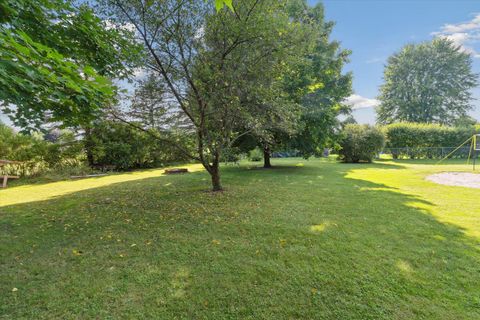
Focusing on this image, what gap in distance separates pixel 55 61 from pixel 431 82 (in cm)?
4232

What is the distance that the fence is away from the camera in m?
19.8

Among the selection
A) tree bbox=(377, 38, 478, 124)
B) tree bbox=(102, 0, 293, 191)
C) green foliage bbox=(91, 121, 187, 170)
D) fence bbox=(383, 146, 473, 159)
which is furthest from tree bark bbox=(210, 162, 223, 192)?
tree bbox=(377, 38, 478, 124)

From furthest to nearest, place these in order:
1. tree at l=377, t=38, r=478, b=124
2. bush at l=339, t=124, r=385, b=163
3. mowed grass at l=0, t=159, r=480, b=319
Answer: tree at l=377, t=38, r=478, b=124 < bush at l=339, t=124, r=385, b=163 < mowed grass at l=0, t=159, r=480, b=319

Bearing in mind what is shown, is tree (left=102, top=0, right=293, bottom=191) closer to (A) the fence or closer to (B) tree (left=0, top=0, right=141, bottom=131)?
(B) tree (left=0, top=0, right=141, bottom=131)

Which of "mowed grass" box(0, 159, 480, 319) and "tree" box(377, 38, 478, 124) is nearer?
"mowed grass" box(0, 159, 480, 319)

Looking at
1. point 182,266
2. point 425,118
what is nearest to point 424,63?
point 425,118

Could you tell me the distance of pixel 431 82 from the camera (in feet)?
104

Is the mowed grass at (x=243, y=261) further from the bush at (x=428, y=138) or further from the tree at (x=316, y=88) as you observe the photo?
the bush at (x=428, y=138)

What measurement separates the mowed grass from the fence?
18286mm

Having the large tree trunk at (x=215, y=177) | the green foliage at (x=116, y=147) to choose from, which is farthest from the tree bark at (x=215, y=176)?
the green foliage at (x=116, y=147)

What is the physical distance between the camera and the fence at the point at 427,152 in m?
19.8

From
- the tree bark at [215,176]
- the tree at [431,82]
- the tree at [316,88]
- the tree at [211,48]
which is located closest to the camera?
A: the tree at [211,48]

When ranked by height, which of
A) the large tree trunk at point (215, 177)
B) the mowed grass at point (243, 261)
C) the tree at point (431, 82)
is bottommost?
the mowed grass at point (243, 261)

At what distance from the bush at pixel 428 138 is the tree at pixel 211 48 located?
20.8 m
